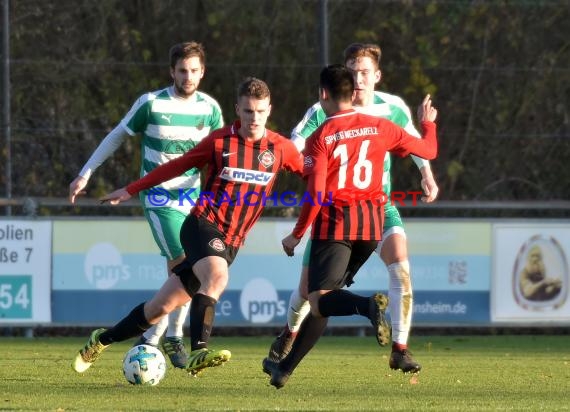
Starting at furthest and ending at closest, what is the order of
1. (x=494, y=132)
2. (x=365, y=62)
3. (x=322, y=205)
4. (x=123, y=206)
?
(x=494, y=132)
(x=123, y=206)
(x=365, y=62)
(x=322, y=205)

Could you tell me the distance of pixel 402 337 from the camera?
7648 millimetres

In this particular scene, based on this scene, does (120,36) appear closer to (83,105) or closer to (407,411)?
(83,105)

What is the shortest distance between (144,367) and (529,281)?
6.18 m

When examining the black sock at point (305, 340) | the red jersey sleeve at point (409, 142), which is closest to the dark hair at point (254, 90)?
the red jersey sleeve at point (409, 142)

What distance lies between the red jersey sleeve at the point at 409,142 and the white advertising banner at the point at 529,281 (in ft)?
17.7

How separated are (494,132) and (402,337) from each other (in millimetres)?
7330

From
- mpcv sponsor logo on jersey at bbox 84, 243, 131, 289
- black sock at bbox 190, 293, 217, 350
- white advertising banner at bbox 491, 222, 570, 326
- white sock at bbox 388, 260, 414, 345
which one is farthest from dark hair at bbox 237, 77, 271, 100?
white advertising banner at bbox 491, 222, 570, 326

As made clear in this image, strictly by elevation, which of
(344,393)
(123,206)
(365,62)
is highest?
(365,62)

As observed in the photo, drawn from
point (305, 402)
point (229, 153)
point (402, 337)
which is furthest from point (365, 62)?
point (305, 402)

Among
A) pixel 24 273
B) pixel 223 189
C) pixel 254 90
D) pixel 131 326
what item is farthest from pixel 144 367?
pixel 24 273

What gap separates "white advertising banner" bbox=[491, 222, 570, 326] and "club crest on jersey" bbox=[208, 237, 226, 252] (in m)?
5.92

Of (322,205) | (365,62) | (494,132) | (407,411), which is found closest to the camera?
(407,411)

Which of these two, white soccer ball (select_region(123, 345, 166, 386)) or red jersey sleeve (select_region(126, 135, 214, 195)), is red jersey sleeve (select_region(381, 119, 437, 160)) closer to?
red jersey sleeve (select_region(126, 135, 214, 195))

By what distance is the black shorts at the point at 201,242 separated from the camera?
744 cm
